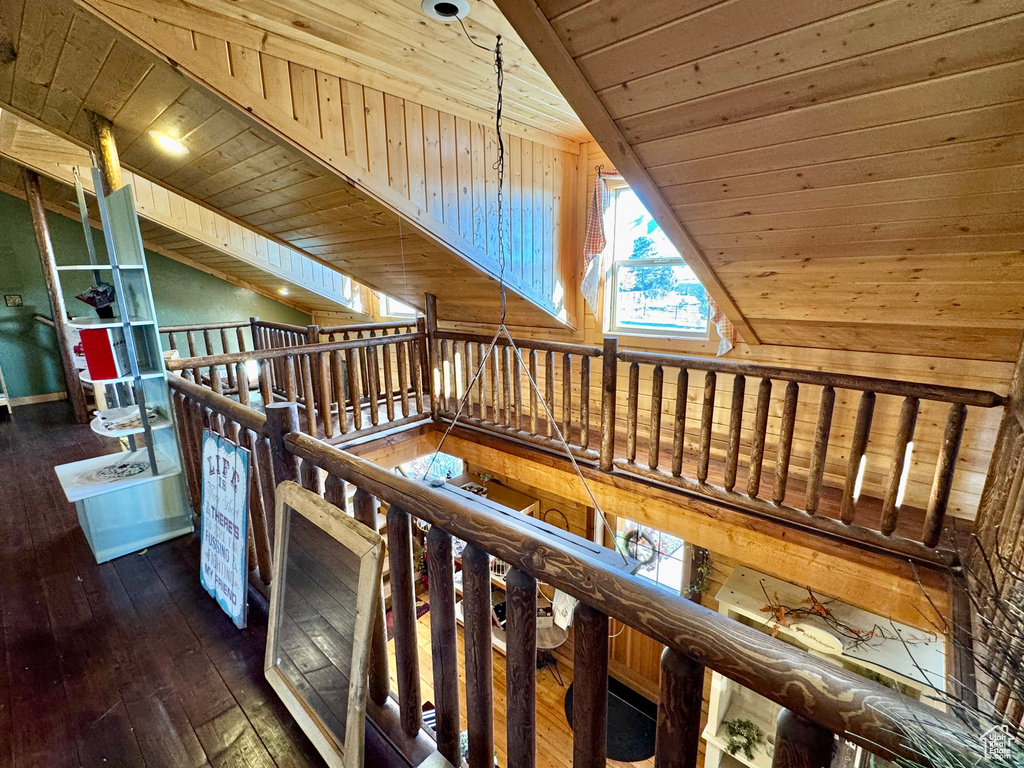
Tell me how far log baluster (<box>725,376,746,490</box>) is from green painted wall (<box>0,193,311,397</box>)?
299 inches

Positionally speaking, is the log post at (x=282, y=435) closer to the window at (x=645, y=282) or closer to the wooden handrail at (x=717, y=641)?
the wooden handrail at (x=717, y=641)

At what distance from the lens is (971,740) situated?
51 centimetres

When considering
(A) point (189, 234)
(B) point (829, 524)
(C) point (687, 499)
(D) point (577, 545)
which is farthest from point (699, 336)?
(A) point (189, 234)

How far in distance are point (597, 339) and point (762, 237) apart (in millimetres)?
2339

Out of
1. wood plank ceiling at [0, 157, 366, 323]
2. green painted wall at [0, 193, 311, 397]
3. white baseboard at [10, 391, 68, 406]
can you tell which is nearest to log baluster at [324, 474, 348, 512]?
wood plank ceiling at [0, 157, 366, 323]

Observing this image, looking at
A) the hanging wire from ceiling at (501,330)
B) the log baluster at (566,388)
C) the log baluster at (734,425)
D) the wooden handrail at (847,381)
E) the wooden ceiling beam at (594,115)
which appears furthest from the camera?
the log baluster at (566,388)

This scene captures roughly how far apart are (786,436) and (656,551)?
269cm

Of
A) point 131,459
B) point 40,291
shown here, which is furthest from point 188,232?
point 131,459

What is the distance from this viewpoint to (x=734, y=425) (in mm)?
2709

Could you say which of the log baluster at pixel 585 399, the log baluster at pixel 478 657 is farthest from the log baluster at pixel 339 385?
the log baluster at pixel 478 657

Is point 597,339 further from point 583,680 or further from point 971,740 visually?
point 971,740

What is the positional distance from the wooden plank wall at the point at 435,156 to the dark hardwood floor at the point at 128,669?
7.62 feet

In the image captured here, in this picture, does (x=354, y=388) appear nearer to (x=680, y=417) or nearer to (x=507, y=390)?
(x=507, y=390)

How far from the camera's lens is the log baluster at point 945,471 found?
81.9 inches
